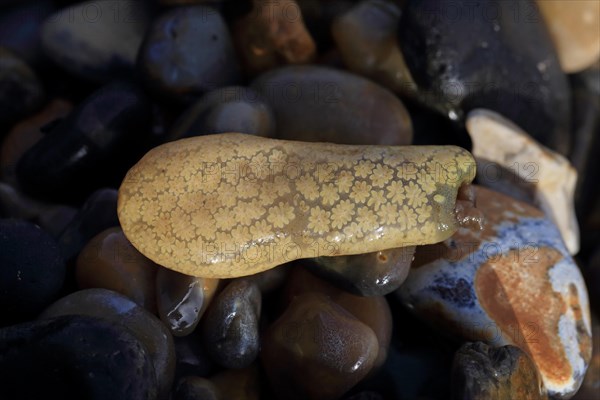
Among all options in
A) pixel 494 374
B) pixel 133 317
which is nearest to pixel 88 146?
pixel 133 317

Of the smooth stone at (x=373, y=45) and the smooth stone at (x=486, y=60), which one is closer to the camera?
the smooth stone at (x=486, y=60)

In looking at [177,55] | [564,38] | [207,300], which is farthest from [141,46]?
[564,38]

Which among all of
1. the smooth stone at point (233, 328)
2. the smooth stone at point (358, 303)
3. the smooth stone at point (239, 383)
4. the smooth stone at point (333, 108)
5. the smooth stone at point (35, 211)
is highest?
the smooth stone at point (333, 108)

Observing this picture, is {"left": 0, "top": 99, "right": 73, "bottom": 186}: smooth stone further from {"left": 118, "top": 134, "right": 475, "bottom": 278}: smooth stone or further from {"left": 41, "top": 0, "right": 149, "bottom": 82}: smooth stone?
{"left": 118, "top": 134, "right": 475, "bottom": 278}: smooth stone

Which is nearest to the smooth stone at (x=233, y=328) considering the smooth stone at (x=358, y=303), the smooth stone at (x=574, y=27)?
the smooth stone at (x=358, y=303)

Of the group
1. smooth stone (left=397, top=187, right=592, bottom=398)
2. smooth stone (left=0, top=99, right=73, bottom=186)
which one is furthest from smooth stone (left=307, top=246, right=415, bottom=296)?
smooth stone (left=0, top=99, right=73, bottom=186)

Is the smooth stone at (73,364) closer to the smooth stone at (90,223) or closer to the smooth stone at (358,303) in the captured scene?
the smooth stone at (90,223)

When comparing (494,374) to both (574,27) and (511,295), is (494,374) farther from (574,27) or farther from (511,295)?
(574,27)
